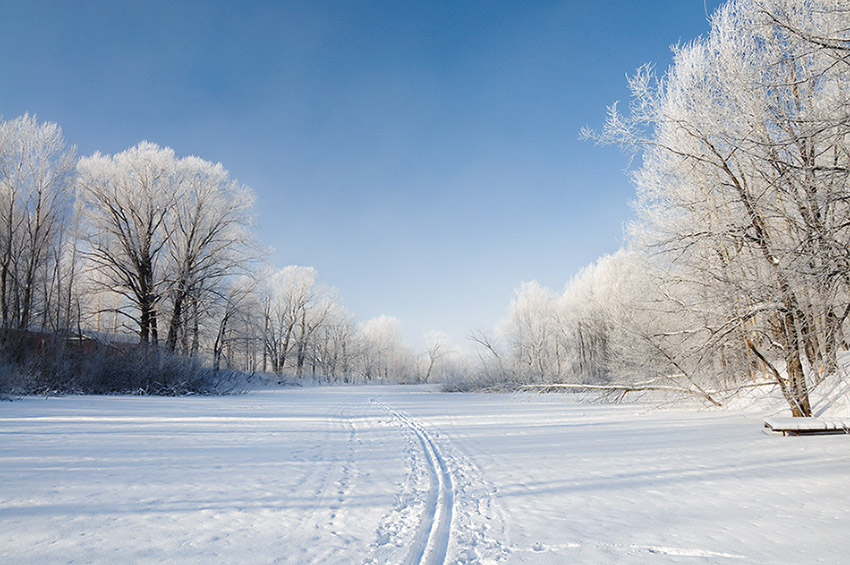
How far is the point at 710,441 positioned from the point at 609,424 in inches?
120

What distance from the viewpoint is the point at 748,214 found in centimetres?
844

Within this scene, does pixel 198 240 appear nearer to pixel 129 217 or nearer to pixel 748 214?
pixel 129 217

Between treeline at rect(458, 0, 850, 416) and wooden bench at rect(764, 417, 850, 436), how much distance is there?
0.67 metres

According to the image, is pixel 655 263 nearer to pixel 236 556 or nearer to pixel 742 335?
pixel 742 335

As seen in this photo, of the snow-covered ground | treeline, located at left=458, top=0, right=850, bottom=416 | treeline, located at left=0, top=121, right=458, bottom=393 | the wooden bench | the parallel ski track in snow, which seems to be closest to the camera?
the parallel ski track in snow

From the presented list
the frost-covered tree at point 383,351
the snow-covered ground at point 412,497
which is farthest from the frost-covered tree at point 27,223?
the frost-covered tree at point 383,351

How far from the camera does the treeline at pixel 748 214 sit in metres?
5.59

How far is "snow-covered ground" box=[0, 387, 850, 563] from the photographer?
311 centimetres

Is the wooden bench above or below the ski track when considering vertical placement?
below

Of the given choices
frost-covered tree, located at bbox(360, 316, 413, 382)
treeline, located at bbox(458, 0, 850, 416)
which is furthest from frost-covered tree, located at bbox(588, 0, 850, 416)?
frost-covered tree, located at bbox(360, 316, 413, 382)

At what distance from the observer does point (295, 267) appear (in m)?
50.2

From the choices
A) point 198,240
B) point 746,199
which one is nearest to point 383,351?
point 198,240

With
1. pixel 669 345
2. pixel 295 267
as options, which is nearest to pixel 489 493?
pixel 669 345

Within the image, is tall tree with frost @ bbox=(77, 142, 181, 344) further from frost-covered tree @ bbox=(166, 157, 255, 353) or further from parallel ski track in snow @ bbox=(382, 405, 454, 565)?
parallel ski track in snow @ bbox=(382, 405, 454, 565)
